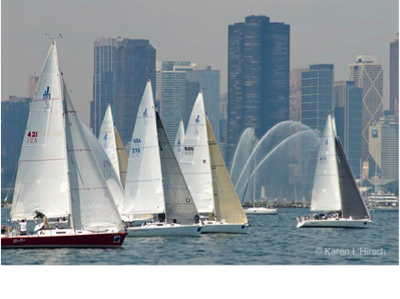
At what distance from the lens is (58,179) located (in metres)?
43.0

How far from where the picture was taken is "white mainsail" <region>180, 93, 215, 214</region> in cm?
5997

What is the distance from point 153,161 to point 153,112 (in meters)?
2.91

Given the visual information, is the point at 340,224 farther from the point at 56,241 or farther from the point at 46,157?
the point at 56,241

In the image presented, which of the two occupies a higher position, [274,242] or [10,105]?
[10,105]

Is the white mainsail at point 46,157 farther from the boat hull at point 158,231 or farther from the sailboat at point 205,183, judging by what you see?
the sailboat at point 205,183

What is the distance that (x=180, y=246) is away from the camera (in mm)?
48125

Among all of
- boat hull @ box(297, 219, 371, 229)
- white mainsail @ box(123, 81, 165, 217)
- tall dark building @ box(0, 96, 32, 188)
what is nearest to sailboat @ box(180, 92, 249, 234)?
white mainsail @ box(123, 81, 165, 217)

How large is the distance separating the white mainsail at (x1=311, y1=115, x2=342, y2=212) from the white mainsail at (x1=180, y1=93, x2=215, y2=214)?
19183 millimetres

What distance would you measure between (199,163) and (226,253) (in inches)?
633

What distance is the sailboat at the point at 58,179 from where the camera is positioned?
42500mm
